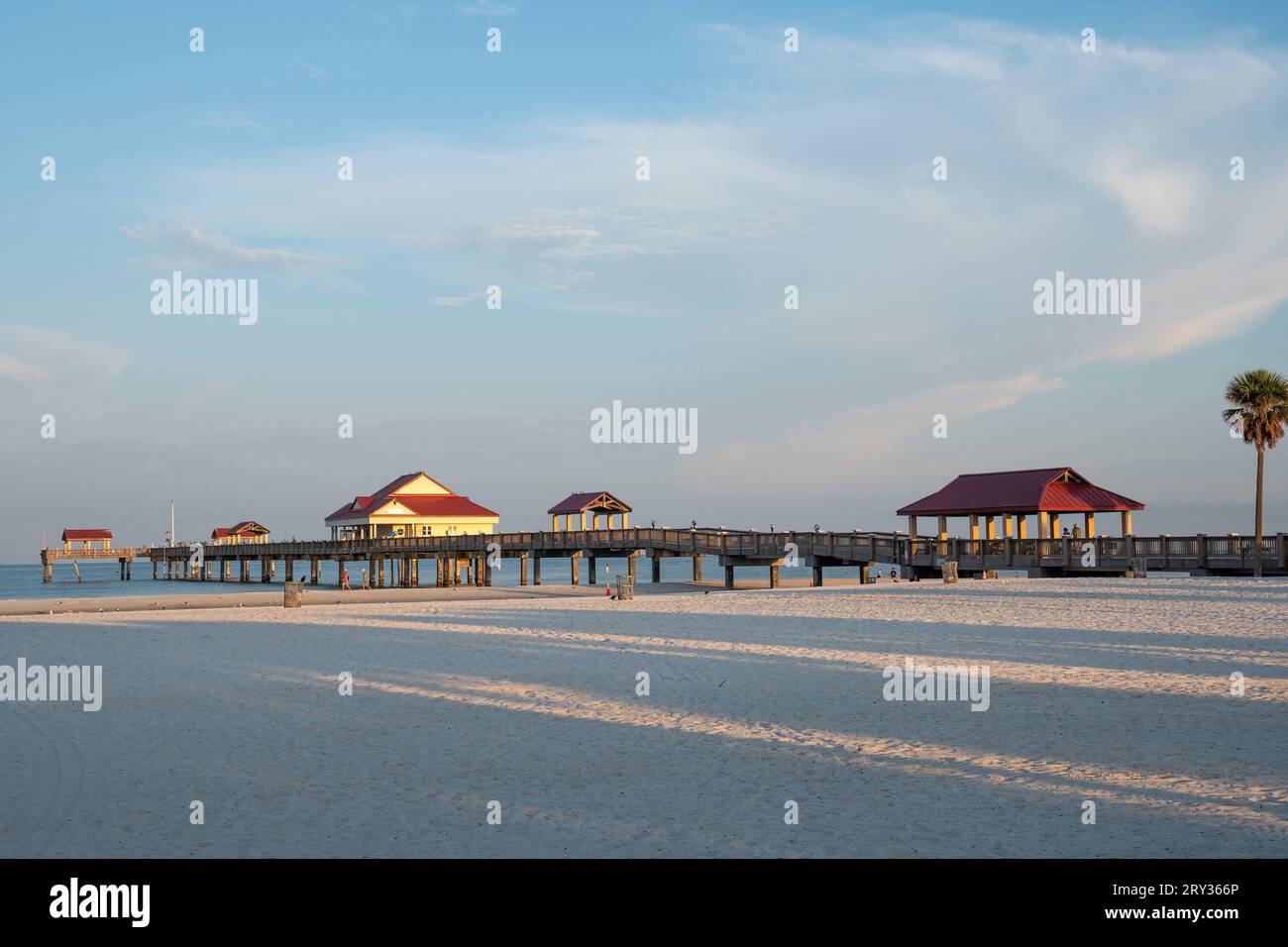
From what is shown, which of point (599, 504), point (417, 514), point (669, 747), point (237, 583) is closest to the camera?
point (669, 747)

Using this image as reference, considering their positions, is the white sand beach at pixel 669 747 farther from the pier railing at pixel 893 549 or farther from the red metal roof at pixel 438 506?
the red metal roof at pixel 438 506

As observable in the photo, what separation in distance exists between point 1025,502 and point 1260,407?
9546 millimetres

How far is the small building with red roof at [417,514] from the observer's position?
77750 mm

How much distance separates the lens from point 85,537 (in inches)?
4606

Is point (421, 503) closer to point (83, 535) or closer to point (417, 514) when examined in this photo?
point (417, 514)

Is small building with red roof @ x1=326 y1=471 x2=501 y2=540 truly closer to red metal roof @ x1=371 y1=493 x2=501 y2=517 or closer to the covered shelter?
red metal roof @ x1=371 y1=493 x2=501 y2=517

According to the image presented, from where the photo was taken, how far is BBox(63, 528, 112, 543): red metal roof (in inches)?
4611

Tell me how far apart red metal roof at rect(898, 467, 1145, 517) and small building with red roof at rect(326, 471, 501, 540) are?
41073 millimetres

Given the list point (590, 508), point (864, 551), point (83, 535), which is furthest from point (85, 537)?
point (864, 551)

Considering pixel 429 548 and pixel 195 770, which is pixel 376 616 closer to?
pixel 195 770

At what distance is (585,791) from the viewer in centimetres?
948

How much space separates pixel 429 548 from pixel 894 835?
62166 millimetres

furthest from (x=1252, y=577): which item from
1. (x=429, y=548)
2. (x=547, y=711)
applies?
(x=429, y=548)

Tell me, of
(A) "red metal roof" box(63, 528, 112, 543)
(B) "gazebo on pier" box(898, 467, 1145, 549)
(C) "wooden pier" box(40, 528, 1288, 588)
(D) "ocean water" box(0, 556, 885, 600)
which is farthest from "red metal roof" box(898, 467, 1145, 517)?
(A) "red metal roof" box(63, 528, 112, 543)
